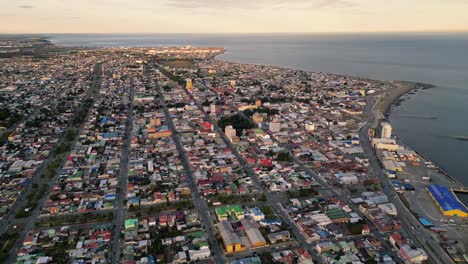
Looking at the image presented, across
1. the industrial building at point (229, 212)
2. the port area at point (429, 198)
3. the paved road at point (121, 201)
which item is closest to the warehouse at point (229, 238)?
the industrial building at point (229, 212)

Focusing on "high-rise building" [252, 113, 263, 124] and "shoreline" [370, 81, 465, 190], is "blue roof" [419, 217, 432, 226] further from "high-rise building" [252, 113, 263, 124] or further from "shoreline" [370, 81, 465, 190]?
"high-rise building" [252, 113, 263, 124]

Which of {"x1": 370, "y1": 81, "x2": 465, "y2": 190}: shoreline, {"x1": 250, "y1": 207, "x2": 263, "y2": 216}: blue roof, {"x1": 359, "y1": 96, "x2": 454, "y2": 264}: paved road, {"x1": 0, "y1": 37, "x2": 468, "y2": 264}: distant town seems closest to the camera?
{"x1": 359, "y1": 96, "x2": 454, "y2": 264}: paved road

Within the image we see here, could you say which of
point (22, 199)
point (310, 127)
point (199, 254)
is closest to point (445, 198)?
point (199, 254)

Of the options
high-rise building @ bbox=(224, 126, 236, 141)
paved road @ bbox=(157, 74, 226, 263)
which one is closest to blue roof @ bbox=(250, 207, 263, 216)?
paved road @ bbox=(157, 74, 226, 263)

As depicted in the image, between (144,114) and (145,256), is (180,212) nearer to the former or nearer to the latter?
(145,256)

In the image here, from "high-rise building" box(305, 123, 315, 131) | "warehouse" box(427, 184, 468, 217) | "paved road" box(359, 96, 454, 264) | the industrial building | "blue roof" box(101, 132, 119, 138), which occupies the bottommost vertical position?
"paved road" box(359, 96, 454, 264)

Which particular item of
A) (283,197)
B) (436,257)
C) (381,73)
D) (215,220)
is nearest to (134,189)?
(215,220)

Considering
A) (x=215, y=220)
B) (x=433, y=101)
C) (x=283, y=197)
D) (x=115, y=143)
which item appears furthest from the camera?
(x=433, y=101)
